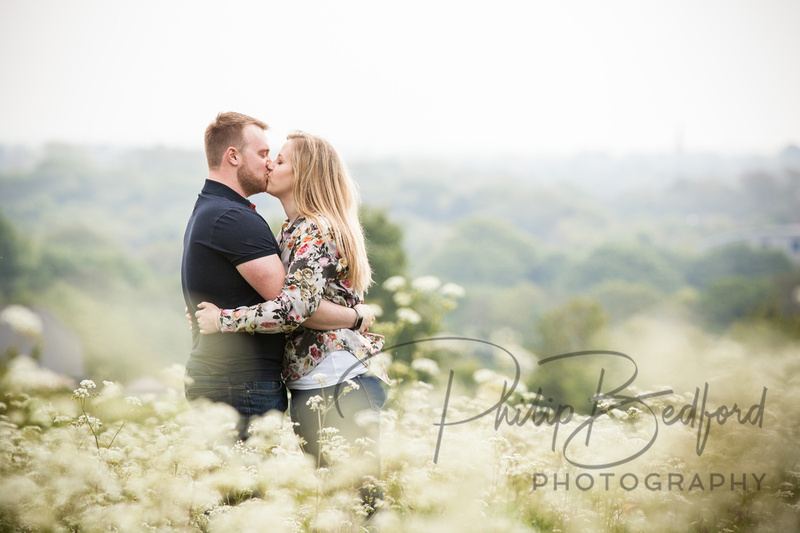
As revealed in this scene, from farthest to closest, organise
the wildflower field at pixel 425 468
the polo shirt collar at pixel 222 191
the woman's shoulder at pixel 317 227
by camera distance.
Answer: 1. the polo shirt collar at pixel 222 191
2. the woman's shoulder at pixel 317 227
3. the wildflower field at pixel 425 468

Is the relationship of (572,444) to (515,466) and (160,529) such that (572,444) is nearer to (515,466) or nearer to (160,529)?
(515,466)

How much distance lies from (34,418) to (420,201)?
115m

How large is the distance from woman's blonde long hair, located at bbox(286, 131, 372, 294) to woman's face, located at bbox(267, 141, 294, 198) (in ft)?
0.12

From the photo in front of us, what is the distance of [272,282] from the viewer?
3248 mm

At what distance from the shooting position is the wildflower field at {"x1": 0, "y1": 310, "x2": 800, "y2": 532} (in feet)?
9.75

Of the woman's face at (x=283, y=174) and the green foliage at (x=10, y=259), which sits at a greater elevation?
the woman's face at (x=283, y=174)

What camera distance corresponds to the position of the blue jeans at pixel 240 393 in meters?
3.29

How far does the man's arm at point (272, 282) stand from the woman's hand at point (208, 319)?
240mm

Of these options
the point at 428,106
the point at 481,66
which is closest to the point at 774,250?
the point at 428,106

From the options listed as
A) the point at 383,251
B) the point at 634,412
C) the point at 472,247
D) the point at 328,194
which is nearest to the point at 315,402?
the point at 328,194

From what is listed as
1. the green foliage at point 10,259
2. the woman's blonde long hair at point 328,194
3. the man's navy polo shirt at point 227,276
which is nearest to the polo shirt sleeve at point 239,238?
the man's navy polo shirt at point 227,276

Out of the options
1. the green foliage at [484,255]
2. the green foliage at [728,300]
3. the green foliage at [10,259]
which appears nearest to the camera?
the green foliage at [10,259]

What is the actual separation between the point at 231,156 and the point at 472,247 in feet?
276

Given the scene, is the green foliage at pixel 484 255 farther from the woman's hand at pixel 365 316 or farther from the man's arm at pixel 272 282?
the man's arm at pixel 272 282
